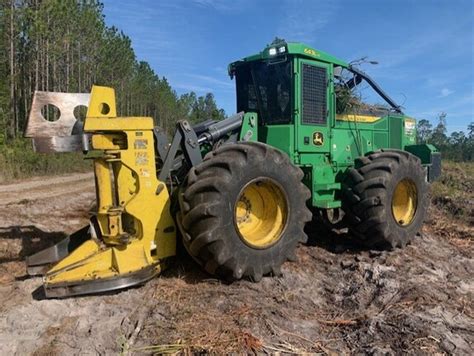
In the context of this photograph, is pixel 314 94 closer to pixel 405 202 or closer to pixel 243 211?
pixel 243 211

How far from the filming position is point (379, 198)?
6.24 m

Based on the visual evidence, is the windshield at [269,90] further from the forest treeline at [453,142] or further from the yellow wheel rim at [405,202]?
the forest treeline at [453,142]

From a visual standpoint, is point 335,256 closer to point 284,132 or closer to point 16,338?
point 284,132

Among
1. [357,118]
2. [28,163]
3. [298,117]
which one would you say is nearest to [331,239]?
[357,118]

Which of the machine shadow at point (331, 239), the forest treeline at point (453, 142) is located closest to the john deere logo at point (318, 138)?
the machine shadow at point (331, 239)

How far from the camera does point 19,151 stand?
21.8m

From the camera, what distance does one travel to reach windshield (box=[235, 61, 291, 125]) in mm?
6441

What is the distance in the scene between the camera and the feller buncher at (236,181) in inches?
182

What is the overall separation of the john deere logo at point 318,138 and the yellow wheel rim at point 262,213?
1558 mm

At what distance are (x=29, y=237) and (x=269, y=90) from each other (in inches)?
164

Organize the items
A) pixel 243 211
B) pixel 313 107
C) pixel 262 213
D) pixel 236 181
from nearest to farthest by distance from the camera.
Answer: pixel 236 181
pixel 243 211
pixel 262 213
pixel 313 107

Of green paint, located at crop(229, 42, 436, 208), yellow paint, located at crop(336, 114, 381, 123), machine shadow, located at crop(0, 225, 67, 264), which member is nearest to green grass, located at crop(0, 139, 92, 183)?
machine shadow, located at crop(0, 225, 67, 264)

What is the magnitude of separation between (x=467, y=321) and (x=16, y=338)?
3953 mm

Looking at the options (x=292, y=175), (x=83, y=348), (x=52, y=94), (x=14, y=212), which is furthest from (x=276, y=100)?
(x=14, y=212)
